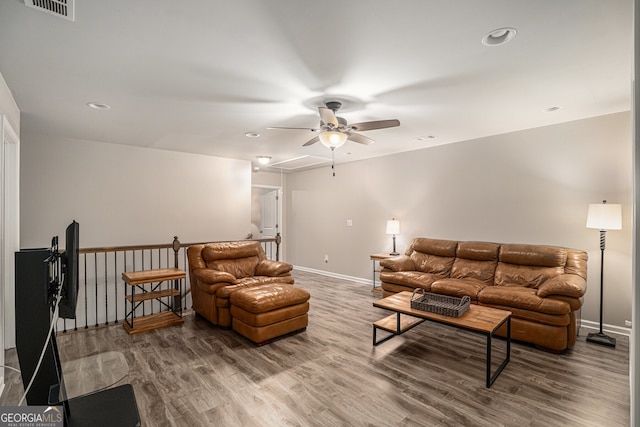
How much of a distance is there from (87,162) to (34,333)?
3.68m

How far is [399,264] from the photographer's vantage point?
15.7 ft

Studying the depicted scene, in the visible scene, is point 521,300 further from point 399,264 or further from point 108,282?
point 108,282

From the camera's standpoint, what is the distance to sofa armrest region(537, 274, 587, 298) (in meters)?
3.11

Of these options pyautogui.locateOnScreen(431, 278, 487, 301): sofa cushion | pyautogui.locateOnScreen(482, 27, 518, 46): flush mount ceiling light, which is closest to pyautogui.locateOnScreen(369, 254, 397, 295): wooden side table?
pyautogui.locateOnScreen(431, 278, 487, 301): sofa cushion

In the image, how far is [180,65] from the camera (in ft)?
7.66

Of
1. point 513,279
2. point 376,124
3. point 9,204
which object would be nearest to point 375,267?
point 513,279

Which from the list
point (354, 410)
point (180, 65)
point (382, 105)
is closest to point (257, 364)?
point (354, 410)

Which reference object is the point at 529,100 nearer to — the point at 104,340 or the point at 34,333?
the point at 34,333

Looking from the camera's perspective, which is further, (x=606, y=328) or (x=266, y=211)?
(x=266, y=211)

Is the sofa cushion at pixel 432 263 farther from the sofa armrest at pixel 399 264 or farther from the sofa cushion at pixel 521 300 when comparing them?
the sofa cushion at pixel 521 300

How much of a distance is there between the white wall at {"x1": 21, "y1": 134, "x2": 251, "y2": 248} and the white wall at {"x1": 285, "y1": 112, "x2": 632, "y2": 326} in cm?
233

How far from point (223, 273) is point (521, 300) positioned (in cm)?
352

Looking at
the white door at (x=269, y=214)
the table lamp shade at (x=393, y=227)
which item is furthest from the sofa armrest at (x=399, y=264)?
the white door at (x=269, y=214)

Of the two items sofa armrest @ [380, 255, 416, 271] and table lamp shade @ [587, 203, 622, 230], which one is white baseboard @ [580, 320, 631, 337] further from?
sofa armrest @ [380, 255, 416, 271]
